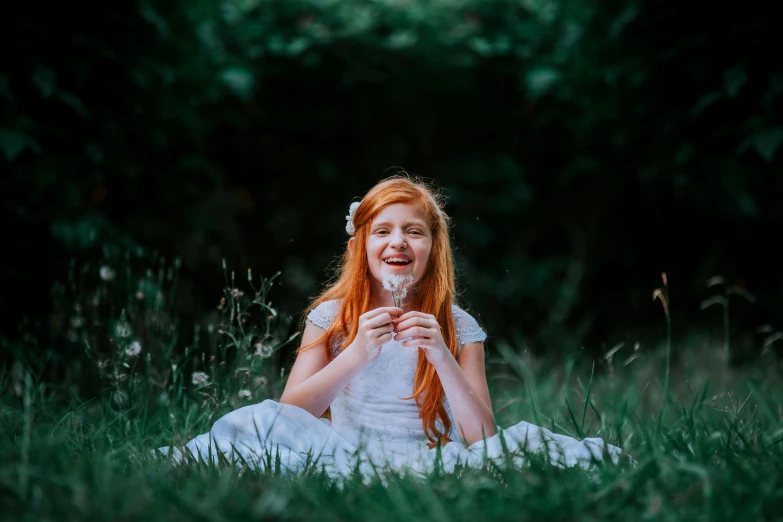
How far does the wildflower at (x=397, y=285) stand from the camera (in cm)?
206

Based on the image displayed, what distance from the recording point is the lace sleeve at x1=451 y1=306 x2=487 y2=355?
226 centimetres

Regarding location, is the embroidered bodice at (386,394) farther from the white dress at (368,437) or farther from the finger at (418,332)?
the finger at (418,332)

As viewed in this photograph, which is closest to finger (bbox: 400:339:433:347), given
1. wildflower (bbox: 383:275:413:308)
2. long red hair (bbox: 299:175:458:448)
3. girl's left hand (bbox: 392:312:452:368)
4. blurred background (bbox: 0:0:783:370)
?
girl's left hand (bbox: 392:312:452:368)

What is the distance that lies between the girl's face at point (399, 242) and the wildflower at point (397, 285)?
0.03 metres

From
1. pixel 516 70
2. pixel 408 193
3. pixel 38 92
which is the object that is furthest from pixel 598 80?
pixel 38 92

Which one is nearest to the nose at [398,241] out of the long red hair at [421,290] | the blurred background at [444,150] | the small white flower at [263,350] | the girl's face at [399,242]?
the girl's face at [399,242]

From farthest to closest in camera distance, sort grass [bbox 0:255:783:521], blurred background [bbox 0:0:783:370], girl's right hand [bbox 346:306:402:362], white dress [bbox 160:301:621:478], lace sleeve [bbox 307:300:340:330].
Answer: blurred background [bbox 0:0:783:370] → lace sleeve [bbox 307:300:340:330] → girl's right hand [bbox 346:306:402:362] → white dress [bbox 160:301:621:478] → grass [bbox 0:255:783:521]

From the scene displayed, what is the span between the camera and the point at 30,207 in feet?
10.2

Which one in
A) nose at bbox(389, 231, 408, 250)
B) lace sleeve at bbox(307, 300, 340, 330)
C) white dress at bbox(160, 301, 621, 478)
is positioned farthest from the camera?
lace sleeve at bbox(307, 300, 340, 330)

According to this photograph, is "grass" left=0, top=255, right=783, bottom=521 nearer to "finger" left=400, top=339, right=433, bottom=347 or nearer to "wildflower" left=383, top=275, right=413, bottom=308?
"finger" left=400, top=339, right=433, bottom=347

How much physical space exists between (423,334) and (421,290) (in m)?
0.38

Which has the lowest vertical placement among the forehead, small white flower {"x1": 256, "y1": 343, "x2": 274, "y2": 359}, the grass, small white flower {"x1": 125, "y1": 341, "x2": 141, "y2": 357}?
the grass

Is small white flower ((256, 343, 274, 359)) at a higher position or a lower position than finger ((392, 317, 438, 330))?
higher

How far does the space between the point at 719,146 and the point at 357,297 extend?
2.31m
